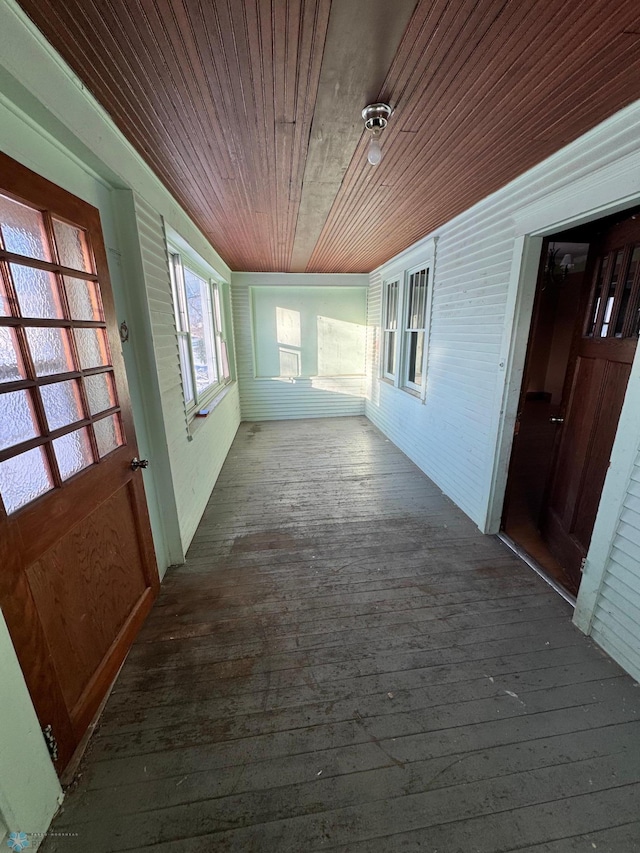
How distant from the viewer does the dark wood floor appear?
109 centimetres

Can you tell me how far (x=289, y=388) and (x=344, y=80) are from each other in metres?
4.74

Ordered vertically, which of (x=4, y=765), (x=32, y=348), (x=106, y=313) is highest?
(x=106, y=313)

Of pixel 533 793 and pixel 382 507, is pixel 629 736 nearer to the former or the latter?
pixel 533 793

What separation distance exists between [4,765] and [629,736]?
2243 millimetres

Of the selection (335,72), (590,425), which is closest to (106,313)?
(335,72)

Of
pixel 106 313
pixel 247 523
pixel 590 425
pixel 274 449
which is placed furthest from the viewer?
pixel 274 449

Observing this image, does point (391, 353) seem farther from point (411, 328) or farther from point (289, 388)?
point (289, 388)

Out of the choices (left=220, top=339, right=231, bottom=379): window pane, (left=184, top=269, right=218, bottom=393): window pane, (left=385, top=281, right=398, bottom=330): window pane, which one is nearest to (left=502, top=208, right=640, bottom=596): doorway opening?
(left=385, top=281, right=398, bottom=330): window pane

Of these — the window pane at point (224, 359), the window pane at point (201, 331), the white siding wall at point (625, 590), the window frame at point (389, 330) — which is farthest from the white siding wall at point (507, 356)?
the window pane at point (224, 359)

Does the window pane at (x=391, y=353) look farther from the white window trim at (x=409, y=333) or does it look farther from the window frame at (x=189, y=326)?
the window frame at (x=189, y=326)

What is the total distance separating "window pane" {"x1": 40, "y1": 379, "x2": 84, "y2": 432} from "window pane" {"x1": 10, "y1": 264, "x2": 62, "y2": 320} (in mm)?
268

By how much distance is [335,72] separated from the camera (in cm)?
127

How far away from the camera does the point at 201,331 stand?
3967 mm

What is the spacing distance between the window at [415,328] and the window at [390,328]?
1.02 feet
